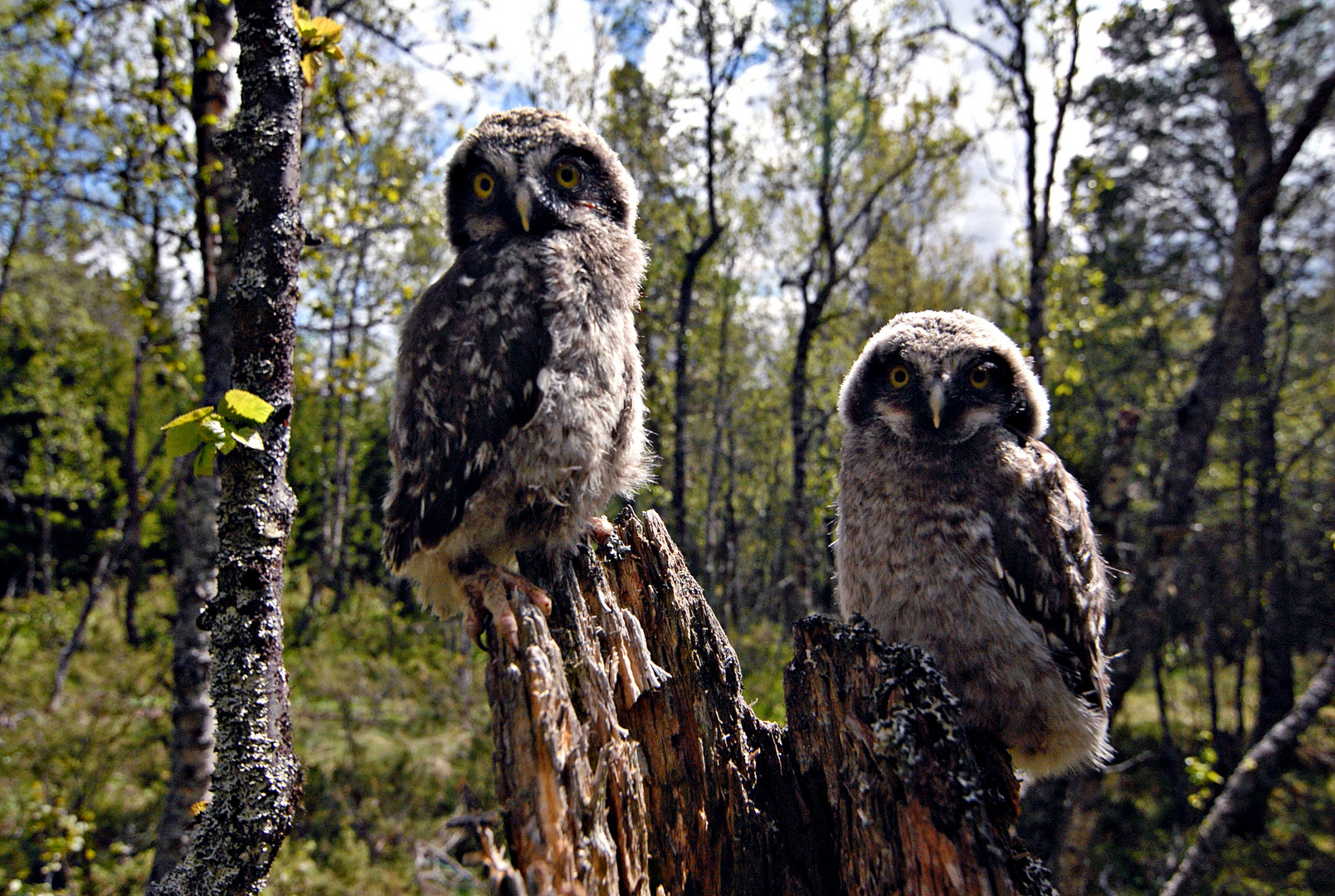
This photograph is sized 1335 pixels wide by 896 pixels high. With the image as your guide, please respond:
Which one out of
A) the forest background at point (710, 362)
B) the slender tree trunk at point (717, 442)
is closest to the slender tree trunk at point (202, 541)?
the forest background at point (710, 362)

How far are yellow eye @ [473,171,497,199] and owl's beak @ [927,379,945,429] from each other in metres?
2.16

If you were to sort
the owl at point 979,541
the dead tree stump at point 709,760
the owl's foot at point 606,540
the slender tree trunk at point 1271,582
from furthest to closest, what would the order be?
the slender tree trunk at point 1271,582, the owl at point 979,541, the owl's foot at point 606,540, the dead tree stump at point 709,760

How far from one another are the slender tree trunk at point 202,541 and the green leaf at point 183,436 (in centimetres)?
247

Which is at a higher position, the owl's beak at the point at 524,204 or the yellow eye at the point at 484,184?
the yellow eye at the point at 484,184

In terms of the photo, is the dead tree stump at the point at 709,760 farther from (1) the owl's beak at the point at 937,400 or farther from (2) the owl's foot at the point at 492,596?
(1) the owl's beak at the point at 937,400

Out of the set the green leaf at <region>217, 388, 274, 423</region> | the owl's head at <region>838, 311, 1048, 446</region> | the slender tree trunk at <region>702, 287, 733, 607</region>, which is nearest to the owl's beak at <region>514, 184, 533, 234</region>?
the green leaf at <region>217, 388, 274, 423</region>

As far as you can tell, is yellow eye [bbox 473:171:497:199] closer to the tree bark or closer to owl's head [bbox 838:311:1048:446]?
the tree bark

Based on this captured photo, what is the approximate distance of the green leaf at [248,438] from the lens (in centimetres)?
153

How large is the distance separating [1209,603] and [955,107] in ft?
48.4

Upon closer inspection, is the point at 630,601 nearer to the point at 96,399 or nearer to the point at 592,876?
the point at 592,876

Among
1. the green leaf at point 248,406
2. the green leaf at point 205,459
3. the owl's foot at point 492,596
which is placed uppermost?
the green leaf at point 248,406

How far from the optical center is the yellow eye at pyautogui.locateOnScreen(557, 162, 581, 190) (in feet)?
9.65

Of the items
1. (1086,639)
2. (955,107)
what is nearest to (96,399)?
(955,107)

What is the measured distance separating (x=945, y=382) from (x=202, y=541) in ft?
15.4
